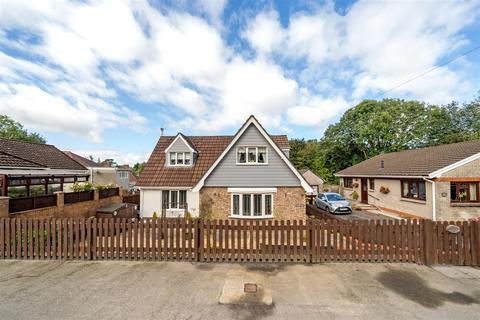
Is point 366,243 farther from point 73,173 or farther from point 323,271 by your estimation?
point 73,173

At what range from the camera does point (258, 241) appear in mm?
7645

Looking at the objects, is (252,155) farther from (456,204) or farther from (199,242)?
(456,204)

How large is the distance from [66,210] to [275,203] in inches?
508

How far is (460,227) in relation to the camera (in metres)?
7.47

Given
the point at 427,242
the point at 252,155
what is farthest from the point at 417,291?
the point at 252,155

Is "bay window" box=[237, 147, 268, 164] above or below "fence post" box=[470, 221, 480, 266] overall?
above

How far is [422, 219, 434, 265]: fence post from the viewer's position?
294 inches

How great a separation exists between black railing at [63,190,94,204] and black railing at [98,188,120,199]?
4.05 feet

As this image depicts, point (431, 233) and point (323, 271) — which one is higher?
point (431, 233)

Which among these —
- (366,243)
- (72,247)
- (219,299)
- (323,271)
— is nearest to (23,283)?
(72,247)

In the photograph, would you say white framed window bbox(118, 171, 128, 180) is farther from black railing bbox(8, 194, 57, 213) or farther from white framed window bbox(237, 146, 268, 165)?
white framed window bbox(237, 146, 268, 165)

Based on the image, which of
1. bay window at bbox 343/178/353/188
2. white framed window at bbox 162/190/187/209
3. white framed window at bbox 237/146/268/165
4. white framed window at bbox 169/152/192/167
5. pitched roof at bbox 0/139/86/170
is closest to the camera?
white framed window at bbox 237/146/268/165

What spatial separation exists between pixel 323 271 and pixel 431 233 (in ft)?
13.2

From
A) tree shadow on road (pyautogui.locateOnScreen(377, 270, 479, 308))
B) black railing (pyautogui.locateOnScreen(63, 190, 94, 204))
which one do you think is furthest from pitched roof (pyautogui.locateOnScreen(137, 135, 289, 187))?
tree shadow on road (pyautogui.locateOnScreen(377, 270, 479, 308))
